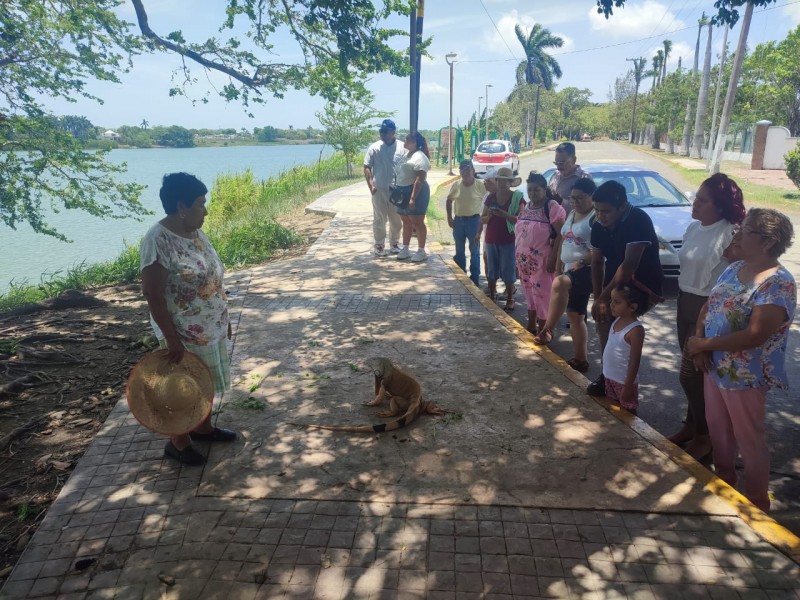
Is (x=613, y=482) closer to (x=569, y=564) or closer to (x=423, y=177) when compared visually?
(x=569, y=564)

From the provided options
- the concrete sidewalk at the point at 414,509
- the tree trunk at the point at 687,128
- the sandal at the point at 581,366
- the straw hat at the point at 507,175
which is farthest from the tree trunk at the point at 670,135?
the concrete sidewalk at the point at 414,509

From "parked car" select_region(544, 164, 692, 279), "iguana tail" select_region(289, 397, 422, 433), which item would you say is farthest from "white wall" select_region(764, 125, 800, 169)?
"iguana tail" select_region(289, 397, 422, 433)

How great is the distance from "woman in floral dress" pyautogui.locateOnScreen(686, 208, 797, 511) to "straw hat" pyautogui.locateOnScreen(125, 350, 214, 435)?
275cm

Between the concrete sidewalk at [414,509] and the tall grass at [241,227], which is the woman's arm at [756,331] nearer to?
the concrete sidewalk at [414,509]

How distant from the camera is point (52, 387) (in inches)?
184

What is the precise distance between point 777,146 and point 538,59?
42808mm

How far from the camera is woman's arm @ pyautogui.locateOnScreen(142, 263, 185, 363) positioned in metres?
2.98

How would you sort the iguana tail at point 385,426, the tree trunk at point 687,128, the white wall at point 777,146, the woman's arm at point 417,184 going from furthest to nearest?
the tree trunk at point 687,128, the white wall at point 777,146, the woman's arm at point 417,184, the iguana tail at point 385,426

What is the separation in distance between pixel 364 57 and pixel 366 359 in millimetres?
4984

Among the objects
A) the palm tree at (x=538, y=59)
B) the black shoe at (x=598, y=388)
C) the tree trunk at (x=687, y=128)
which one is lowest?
the black shoe at (x=598, y=388)

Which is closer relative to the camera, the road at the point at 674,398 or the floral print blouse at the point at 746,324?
the floral print blouse at the point at 746,324

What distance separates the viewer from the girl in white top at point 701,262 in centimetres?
328

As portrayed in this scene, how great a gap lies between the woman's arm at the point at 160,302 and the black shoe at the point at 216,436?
0.64m

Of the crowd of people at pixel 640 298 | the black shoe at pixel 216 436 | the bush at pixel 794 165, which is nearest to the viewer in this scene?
the crowd of people at pixel 640 298
